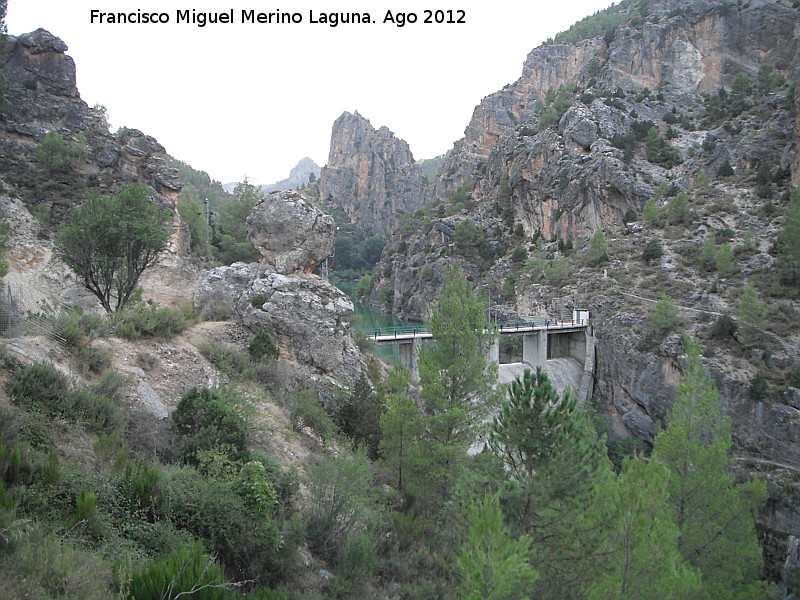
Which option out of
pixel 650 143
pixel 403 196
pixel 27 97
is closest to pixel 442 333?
pixel 27 97

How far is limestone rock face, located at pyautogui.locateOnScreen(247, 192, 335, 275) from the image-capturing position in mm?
17547

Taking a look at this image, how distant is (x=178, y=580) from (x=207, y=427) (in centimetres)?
430

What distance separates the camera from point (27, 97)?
2712 cm

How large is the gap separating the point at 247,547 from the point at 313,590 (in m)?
1.19

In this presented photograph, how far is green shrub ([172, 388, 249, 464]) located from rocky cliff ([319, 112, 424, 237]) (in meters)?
126

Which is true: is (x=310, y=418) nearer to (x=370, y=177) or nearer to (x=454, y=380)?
(x=454, y=380)

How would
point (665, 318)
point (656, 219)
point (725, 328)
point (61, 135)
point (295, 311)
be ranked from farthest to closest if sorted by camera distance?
point (656, 219) < point (665, 318) < point (725, 328) < point (61, 135) < point (295, 311)

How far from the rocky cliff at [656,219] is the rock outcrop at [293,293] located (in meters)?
19.6

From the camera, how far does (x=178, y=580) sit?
4.65 m

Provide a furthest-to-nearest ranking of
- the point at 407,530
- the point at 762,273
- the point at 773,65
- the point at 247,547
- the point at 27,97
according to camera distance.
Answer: the point at 773,65
the point at 762,273
the point at 27,97
the point at 407,530
the point at 247,547

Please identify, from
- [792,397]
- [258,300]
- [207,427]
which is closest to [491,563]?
[207,427]

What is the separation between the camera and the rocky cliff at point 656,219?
88.4 ft

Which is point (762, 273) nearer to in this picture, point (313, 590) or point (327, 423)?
point (327, 423)

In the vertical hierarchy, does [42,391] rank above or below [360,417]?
above
